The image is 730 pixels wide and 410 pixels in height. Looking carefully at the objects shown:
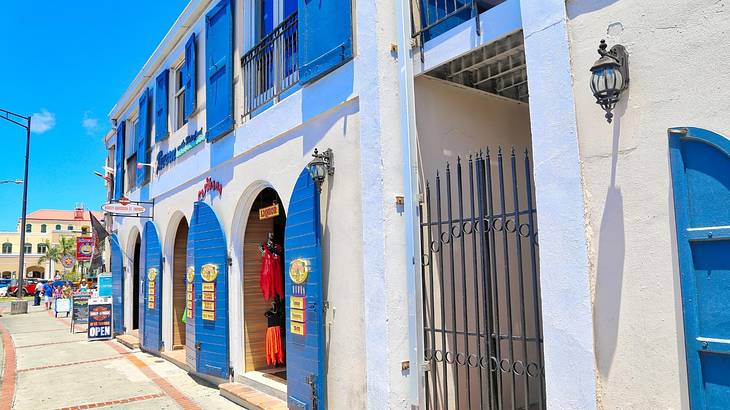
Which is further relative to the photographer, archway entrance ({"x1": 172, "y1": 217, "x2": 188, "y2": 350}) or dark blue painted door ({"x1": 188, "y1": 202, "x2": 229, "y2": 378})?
archway entrance ({"x1": 172, "y1": 217, "x2": 188, "y2": 350})

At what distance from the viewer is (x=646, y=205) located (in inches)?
118

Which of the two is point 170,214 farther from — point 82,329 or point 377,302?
point 82,329

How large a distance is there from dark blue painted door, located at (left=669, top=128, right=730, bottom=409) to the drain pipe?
2234 mm

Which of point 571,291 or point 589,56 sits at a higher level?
point 589,56

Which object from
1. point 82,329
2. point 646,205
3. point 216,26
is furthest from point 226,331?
point 82,329

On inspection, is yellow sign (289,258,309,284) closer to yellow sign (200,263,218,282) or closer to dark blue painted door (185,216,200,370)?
yellow sign (200,263,218,282)

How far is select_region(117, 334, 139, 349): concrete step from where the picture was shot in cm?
1183

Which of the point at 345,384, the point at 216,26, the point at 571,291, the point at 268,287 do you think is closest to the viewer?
the point at 571,291

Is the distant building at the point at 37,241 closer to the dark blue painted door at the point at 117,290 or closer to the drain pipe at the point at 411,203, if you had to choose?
the dark blue painted door at the point at 117,290

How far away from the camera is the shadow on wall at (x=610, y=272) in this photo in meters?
3.09

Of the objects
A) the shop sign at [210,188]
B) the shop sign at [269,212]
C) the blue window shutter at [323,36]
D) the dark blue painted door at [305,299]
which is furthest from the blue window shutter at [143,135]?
the dark blue painted door at [305,299]

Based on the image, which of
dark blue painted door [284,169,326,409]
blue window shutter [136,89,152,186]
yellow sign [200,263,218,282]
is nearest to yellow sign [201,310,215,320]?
yellow sign [200,263,218,282]

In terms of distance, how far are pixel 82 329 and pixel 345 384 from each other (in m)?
14.0

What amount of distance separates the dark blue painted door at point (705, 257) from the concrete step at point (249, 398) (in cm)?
455
